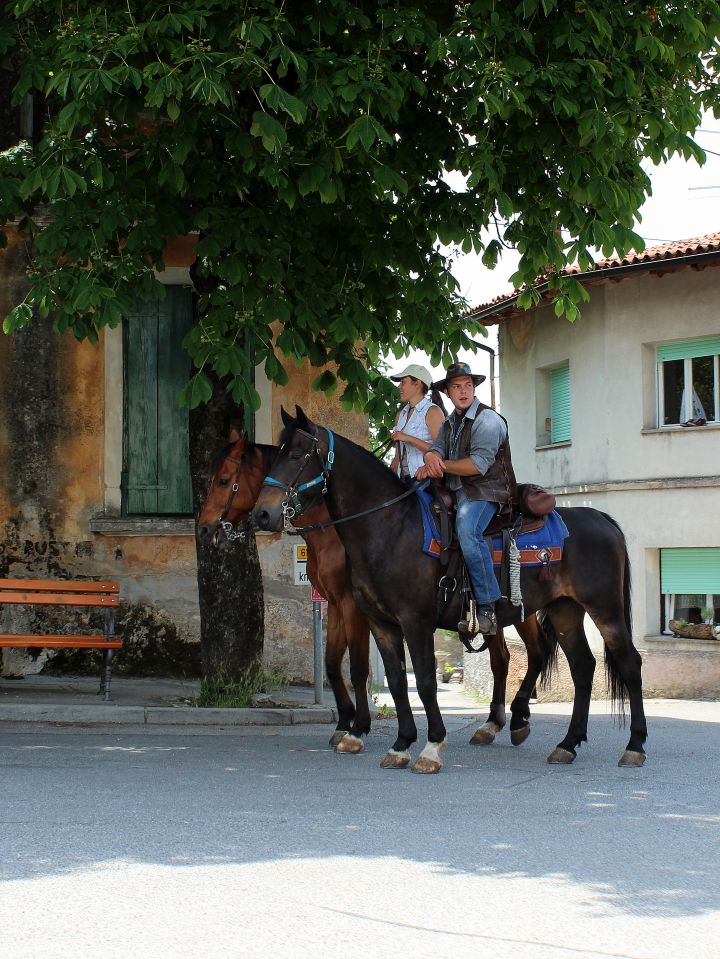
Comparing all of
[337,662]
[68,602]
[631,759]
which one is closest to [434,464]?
[337,662]

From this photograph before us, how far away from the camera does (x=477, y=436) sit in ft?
27.3

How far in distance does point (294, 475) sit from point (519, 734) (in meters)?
3.06

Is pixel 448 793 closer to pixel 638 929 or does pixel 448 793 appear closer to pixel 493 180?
pixel 638 929

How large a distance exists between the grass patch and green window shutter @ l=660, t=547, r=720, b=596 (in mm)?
10927

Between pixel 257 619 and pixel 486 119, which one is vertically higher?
pixel 486 119

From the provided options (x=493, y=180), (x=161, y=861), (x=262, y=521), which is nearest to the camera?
(x=161, y=861)

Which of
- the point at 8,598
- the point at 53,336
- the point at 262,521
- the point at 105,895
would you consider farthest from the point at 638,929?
the point at 53,336

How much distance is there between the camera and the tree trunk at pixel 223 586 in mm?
10984

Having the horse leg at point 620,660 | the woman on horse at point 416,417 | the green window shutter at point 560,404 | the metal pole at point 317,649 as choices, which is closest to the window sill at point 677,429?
the green window shutter at point 560,404

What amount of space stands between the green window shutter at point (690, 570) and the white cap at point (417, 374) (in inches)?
475

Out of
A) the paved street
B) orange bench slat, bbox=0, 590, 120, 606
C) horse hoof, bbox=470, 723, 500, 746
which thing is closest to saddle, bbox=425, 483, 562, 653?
the paved street

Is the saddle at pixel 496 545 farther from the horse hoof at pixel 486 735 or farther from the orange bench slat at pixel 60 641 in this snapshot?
the orange bench slat at pixel 60 641

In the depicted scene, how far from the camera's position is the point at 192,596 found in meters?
13.5

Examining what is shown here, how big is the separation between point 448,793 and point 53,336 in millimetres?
8161
